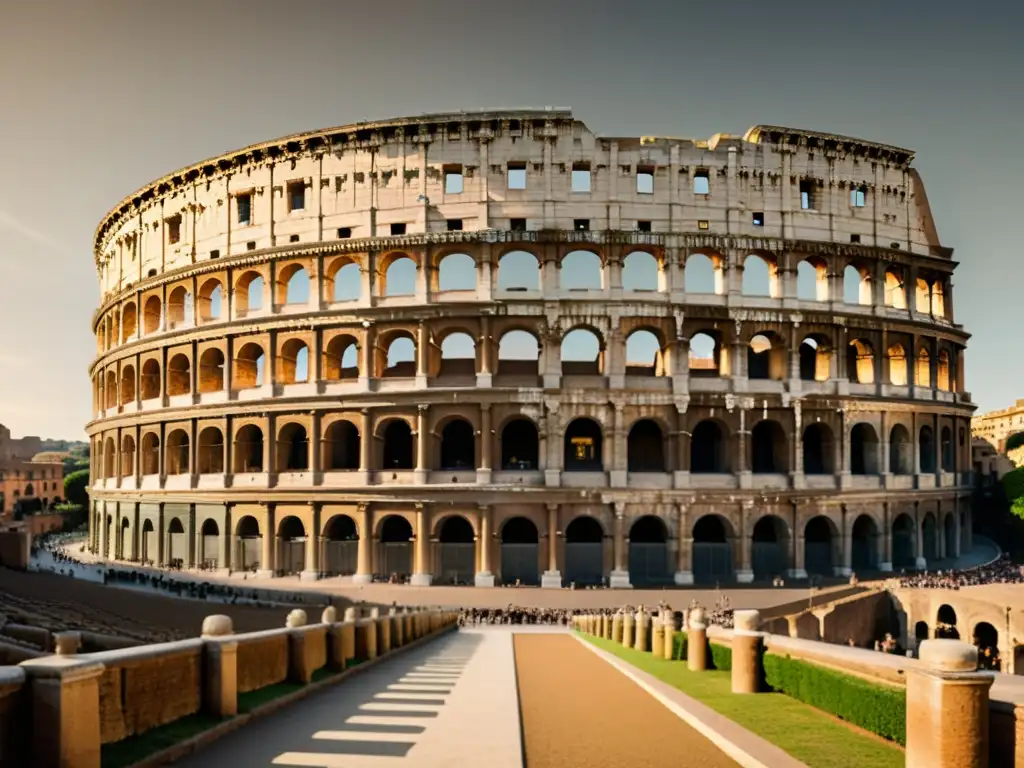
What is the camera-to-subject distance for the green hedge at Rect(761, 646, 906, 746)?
7.79 m

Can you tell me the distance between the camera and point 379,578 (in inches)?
1361

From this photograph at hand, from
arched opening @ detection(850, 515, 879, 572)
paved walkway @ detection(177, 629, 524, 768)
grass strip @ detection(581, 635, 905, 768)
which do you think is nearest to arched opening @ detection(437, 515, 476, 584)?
arched opening @ detection(850, 515, 879, 572)

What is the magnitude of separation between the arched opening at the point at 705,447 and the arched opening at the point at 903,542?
1028 cm

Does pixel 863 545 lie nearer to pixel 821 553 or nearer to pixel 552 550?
pixel 821 553

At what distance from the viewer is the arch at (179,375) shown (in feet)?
134

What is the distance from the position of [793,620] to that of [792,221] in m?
18.8

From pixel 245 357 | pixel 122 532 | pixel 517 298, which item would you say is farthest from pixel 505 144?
pixel 122 532

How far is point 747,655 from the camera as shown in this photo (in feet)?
35.7

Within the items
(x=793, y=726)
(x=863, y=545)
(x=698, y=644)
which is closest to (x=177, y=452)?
(x=698, y=644)

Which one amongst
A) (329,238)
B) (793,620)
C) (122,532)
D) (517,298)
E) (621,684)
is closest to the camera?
(621,684)

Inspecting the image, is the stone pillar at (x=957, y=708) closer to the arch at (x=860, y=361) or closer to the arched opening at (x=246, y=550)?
the arch at (x=860, y=361)

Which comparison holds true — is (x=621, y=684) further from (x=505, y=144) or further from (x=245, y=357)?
(x=245, y=357)

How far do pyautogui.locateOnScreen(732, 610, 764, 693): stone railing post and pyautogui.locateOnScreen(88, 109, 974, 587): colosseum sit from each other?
22.3 meters

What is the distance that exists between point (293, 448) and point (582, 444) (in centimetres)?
1416
